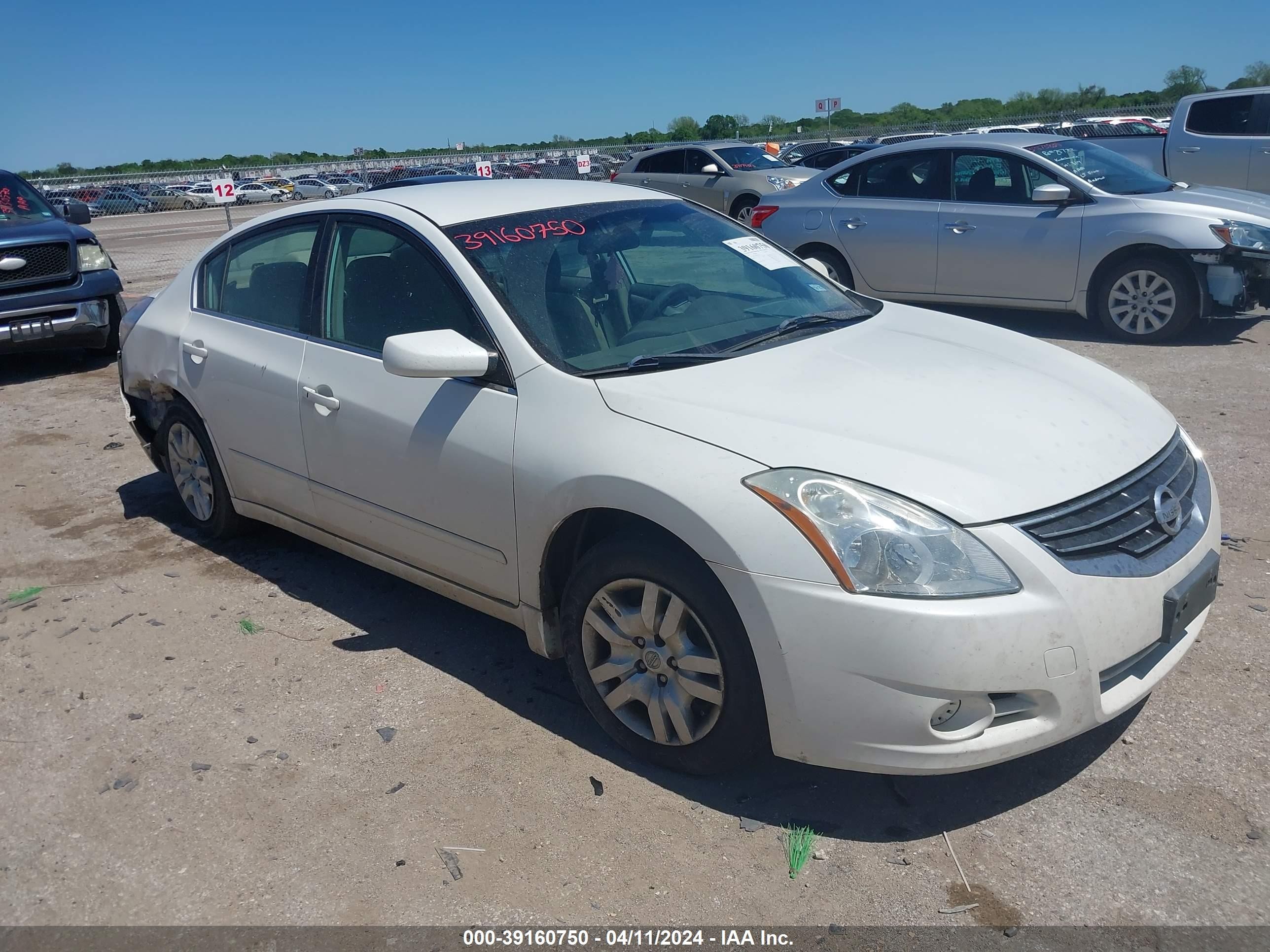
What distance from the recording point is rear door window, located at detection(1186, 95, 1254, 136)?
39.6 ft

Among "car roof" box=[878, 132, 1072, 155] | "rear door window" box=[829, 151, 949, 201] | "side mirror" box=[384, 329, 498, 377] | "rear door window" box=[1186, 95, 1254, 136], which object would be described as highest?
"rear door window" box=[1186, 95, 1254, 136]

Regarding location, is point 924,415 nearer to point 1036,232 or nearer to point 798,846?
point 798,846

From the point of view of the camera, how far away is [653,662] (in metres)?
3.06

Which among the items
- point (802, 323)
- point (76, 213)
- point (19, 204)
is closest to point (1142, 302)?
point (802, 323)

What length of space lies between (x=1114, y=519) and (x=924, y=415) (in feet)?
1.92

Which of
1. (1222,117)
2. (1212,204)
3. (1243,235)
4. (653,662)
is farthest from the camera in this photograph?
(1222,117)

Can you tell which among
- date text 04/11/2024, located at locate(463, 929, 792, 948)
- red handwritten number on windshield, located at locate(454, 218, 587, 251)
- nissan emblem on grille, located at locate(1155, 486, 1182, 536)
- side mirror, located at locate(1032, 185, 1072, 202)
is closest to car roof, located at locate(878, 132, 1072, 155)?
side mirror, located at locate(1032, 185, 1072, 202)

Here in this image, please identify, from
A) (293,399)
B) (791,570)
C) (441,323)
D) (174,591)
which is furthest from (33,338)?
(791,570)

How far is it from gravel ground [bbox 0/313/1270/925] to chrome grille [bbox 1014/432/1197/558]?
725 millimetres

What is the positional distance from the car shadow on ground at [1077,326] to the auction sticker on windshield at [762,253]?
361 centimetres

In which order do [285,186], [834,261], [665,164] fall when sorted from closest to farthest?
[834,261] < [665,164] < [285,186]

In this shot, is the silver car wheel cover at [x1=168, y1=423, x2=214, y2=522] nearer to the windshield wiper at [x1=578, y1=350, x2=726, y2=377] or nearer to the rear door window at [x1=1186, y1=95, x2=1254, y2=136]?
the windshield wiper at [x1=578, y1=350, x2=726, y2=377]

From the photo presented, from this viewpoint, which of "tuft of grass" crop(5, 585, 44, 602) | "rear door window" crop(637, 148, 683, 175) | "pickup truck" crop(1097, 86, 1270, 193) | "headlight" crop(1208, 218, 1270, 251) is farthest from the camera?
"rear door window" crop(637, 148, 683, 175)

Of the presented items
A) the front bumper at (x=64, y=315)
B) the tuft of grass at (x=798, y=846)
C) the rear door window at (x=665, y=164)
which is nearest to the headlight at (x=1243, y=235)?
the tuft of grass at (x=798, y=846)
